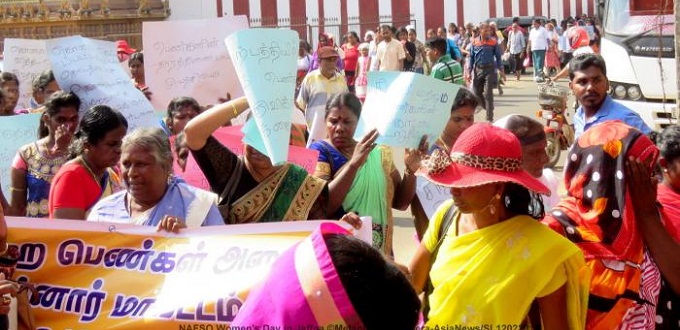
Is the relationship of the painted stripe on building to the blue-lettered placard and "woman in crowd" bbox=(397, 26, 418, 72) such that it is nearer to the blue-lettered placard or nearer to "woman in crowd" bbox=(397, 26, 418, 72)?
"woman in crowd" bbox=(397, 26, 418, 72)

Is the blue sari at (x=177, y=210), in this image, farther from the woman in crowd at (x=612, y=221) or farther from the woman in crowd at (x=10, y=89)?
the woman in crowd at (x=10, y=89)

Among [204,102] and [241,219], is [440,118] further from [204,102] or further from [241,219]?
[204,102]

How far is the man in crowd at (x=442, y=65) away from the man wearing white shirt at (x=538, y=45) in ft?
44.9

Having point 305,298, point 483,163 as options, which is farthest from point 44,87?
point 305,298

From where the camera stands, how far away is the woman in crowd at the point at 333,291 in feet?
6.24

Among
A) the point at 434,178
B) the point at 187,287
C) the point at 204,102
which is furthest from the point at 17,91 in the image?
the point at 434,178

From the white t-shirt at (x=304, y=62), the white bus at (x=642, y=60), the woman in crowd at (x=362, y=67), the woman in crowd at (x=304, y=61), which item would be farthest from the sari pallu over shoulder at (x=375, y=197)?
the woman in crowd at (x=362, y=67)

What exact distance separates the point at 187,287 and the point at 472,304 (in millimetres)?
1107

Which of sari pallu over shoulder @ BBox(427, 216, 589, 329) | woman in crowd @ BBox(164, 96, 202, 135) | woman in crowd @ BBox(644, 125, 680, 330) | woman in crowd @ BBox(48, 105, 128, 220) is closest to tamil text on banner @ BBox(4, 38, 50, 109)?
woman in crowd @ BBox(164, 96, 202, 135)

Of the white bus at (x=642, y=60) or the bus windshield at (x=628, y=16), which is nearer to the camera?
the white bus at (x=642, y=60)

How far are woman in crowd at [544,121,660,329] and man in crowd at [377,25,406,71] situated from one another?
1388 cm

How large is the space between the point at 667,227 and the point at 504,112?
619 inches

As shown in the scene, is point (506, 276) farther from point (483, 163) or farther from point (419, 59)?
point (419, 59)

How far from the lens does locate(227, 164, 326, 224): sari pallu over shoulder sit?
4.34 meters
